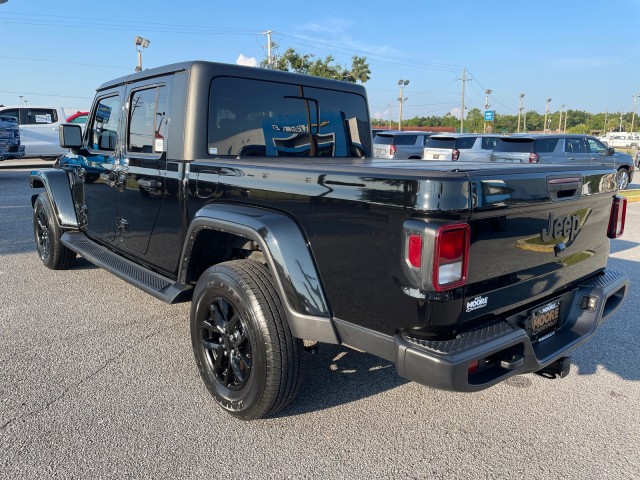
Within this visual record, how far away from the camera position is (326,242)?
2.34 metres

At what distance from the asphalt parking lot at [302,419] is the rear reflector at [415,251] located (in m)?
1.06

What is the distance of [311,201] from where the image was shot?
240 centimetres

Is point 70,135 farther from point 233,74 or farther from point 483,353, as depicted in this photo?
point 483,353

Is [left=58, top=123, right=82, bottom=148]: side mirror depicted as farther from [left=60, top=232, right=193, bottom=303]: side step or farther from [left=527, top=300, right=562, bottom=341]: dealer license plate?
[left=527, top=300, right=562, bottom=341]: dealer license plate

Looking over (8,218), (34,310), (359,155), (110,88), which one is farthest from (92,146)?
(8,218)

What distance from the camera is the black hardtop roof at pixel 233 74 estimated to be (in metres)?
3.29

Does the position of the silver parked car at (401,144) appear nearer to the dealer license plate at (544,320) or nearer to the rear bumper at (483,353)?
the dealer license plate at (544,320)

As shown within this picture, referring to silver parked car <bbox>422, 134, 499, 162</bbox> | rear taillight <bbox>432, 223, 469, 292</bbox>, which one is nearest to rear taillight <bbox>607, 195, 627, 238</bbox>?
rear taillight <bbox>432, 223, 469, 292</bbox>

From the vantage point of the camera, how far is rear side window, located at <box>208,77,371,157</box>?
11.0ft

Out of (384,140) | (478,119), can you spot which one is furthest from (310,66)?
(478,119)

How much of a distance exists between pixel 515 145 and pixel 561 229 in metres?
12.7

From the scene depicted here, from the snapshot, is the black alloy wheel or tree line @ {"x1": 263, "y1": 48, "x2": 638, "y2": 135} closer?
the black alloy wheel

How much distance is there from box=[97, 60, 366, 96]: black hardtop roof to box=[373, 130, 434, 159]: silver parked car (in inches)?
521

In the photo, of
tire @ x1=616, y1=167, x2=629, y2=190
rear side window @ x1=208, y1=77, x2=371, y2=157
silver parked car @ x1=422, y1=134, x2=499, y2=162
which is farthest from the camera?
silver parked car @ x1=422, y1=134, x2=499, y2=162
